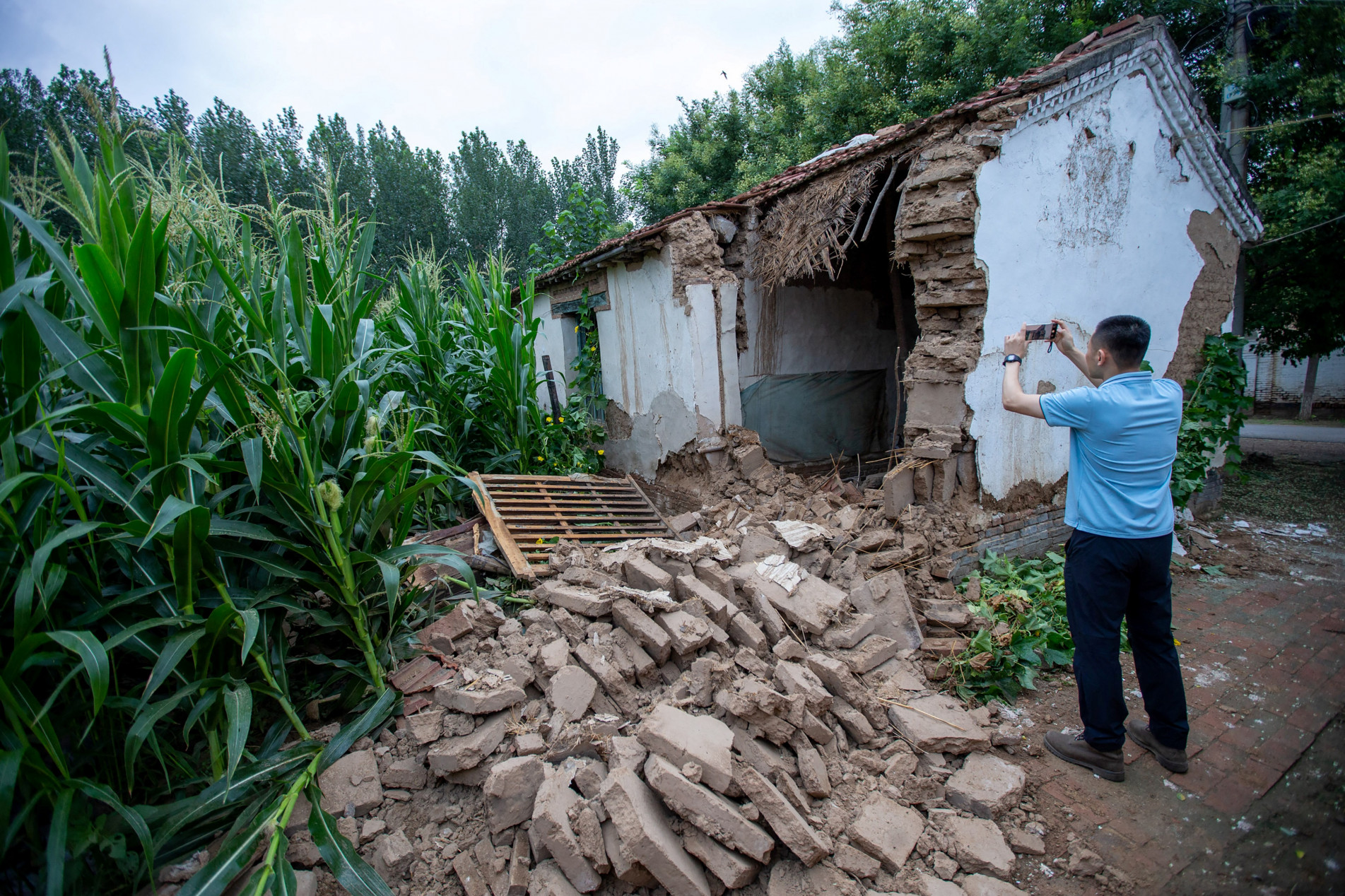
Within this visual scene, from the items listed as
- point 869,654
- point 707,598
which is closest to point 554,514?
point 707,598

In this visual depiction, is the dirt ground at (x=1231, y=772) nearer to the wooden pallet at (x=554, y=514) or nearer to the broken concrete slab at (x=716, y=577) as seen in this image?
the broken concrete slab at (x=716, y=577)

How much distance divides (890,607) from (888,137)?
3.66 metres

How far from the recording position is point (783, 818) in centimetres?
220

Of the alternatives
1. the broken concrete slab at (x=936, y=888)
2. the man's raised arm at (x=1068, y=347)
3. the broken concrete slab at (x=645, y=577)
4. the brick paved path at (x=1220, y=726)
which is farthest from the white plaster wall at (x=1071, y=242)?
the broken concrete slab at (x=936, y=888)

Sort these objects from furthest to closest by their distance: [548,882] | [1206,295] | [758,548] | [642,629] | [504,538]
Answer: [1206,295] → [758,548] → [504,538] → [642,629] → [548,882]

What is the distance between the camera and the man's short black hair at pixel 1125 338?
108 inches

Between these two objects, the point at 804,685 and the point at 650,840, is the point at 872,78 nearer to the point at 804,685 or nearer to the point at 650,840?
the point at 804,685

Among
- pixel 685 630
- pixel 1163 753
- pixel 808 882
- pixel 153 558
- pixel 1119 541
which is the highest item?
pixel 153 558

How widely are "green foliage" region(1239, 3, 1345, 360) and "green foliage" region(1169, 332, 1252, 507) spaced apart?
2.02m

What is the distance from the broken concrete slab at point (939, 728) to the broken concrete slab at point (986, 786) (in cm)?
7

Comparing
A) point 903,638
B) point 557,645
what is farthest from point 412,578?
point 903,638

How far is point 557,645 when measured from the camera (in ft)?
9.72

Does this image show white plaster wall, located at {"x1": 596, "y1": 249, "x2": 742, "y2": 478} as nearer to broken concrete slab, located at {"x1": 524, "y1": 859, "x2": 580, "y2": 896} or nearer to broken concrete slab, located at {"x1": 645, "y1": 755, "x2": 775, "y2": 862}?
broken concrete slab, located at {"x1": 645, "y1": 755, "x2": 775, "y2": 862}

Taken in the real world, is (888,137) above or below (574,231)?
below
